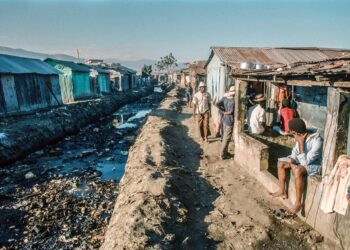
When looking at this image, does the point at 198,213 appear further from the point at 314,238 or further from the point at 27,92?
the point at 27,92

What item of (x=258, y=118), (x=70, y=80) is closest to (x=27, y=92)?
(x=70, y=80)

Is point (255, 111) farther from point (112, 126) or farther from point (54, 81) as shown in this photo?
point (54, 81)

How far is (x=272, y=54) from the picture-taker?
14.5 meters

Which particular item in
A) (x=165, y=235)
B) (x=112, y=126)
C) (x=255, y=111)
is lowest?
(x=112, y=126)

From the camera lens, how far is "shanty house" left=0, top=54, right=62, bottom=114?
53.5 feet

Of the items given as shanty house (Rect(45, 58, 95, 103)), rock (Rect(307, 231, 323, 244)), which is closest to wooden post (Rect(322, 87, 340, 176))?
rock (Rect(307, 231, 323, 244))

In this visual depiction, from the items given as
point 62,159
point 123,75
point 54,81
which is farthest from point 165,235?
point 123,75

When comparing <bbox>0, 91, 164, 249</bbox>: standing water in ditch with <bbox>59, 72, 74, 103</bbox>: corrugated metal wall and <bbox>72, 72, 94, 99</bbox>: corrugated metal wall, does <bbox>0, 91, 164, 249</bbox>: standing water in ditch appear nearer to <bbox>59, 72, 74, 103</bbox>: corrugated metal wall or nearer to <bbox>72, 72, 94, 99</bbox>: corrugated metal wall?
<bbox>59, 72, 74, 103</bbox>: corrugated metal wall

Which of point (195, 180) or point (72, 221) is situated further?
point (195, 180)

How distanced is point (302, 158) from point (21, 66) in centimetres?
1899

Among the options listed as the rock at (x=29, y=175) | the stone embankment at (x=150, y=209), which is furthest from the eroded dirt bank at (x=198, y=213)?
the rock at (x=29, y=175)

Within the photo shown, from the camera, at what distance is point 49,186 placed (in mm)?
8609

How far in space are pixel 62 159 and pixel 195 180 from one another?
6.57 metres

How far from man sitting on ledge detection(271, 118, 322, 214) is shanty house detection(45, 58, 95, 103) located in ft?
77.4
